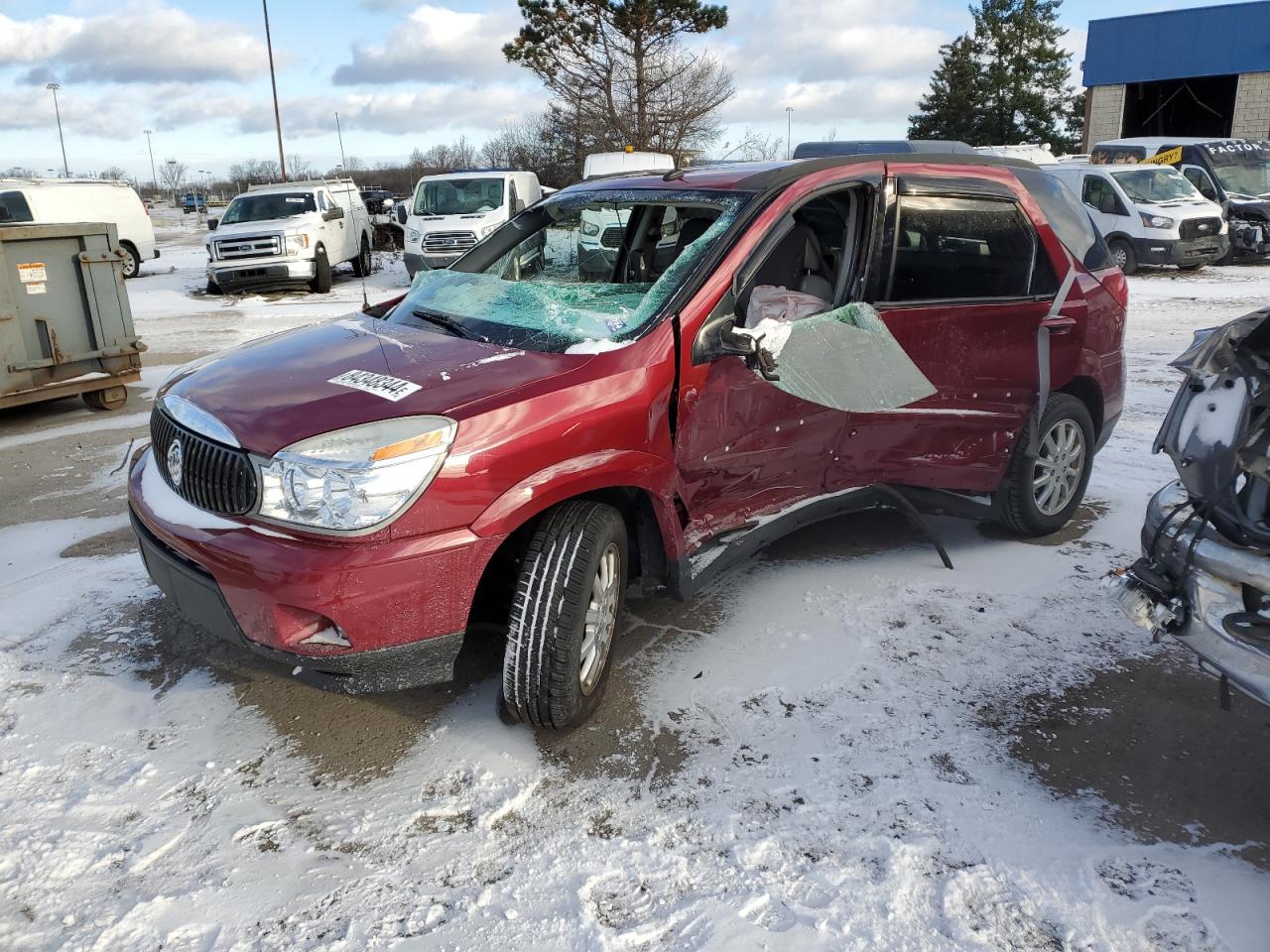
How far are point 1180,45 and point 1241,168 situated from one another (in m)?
15.1

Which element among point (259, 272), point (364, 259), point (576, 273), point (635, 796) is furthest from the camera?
point (364, 259)

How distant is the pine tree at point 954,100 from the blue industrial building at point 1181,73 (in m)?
12.5

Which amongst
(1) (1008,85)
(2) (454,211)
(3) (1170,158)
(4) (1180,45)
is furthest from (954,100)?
(2) (454,211)

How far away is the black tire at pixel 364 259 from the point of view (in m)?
20.2

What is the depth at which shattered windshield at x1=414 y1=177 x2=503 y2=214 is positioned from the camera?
1753 cm

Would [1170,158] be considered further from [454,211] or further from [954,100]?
[954,100]

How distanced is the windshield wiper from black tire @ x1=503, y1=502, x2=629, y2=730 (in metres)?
0.80

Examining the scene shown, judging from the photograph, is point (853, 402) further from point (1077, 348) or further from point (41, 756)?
point (41, 756)

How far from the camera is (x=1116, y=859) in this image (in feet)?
8.67


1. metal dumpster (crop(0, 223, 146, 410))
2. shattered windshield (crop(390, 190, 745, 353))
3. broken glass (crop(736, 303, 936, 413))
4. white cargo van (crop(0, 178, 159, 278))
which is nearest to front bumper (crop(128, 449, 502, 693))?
shattered windshield (crop(390, 190, 745, 353))

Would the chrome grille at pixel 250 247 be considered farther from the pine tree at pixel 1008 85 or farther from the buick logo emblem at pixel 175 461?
the pine tree at pixel 1008 85

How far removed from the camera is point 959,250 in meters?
4.22

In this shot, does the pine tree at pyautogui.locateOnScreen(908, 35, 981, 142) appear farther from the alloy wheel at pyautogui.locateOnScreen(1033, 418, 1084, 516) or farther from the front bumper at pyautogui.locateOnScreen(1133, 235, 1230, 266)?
the alloy wheel at pyautogui.locateOnScreen(1033, 418, 1084, 516)

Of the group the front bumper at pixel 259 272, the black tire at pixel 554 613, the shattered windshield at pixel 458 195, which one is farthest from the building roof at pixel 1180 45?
the black tire at pixel 554 613
